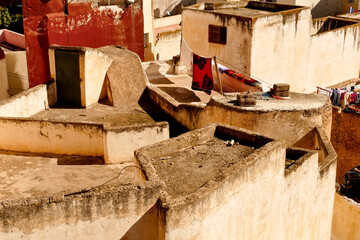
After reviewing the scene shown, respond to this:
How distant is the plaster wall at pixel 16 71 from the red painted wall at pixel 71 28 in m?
6.07

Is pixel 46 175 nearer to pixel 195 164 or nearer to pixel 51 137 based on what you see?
pixel 51 137

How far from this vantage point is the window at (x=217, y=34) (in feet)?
86.2

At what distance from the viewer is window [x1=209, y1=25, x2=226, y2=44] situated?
26266 mm

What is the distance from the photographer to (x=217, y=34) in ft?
87.3

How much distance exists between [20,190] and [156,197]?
17.9ft

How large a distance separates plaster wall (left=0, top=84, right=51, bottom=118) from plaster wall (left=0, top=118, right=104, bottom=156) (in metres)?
0.90

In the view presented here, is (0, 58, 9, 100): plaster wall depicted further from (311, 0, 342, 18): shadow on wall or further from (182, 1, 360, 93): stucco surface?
(311, 0, 342, 18): shadow on wall

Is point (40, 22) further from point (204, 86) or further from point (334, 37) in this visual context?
point (334, 37)

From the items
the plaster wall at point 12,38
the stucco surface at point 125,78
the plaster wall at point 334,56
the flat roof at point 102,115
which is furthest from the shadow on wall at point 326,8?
the flat roof at point 102,115

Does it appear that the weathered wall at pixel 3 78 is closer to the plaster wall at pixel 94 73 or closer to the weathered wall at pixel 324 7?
the plaster wall at pixel 94 73

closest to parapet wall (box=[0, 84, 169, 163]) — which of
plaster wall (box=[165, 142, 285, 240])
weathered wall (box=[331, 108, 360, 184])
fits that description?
plaster wall (box=[165, 142, 285, 240])

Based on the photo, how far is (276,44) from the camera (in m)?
26.4

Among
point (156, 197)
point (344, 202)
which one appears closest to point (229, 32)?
point (344, 202)

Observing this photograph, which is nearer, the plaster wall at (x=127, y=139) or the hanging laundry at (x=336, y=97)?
the plaster wall at (x=127, y=139)
